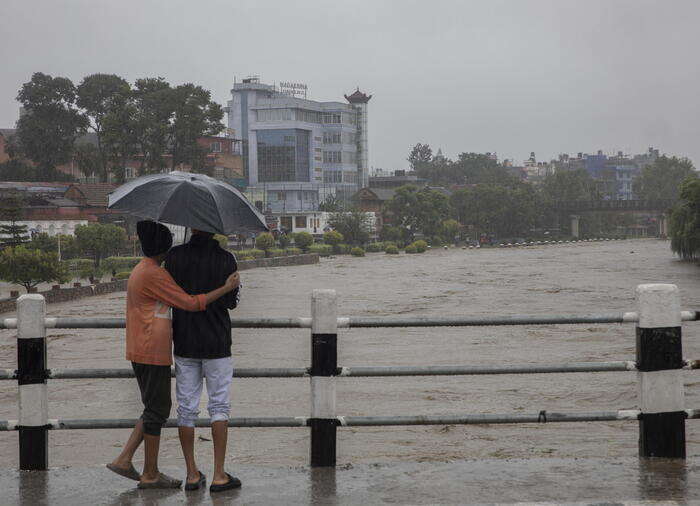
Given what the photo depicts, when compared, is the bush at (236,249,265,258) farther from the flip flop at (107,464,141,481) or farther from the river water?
the flip flop at (107,464,141,481)

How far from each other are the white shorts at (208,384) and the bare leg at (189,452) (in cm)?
6

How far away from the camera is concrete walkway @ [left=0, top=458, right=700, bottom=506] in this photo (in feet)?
17.4

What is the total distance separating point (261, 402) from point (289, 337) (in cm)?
1082

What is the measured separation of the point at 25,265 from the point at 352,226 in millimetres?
55932

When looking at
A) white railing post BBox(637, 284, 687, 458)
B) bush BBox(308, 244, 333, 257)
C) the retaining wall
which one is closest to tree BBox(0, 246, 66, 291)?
the retaining wall

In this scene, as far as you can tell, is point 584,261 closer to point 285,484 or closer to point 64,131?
point 64,131

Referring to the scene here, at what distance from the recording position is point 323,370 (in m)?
5.89

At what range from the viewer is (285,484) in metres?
5.59

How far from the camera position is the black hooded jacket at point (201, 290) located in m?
5.48

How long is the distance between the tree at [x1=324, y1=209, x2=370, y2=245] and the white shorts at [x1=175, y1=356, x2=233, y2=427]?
82.9 metres

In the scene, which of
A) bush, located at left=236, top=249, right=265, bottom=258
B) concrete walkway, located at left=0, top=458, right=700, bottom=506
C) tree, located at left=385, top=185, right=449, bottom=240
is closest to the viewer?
concrete walkway, located at left=0, top=458, right=700, bottom=506

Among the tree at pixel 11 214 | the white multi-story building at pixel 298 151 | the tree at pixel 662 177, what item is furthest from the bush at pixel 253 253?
the tree at pixel 662 177

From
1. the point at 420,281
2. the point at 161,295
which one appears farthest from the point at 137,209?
the point at 420,281

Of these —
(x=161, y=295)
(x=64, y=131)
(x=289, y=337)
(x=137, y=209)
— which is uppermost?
(x=64, y=131)
